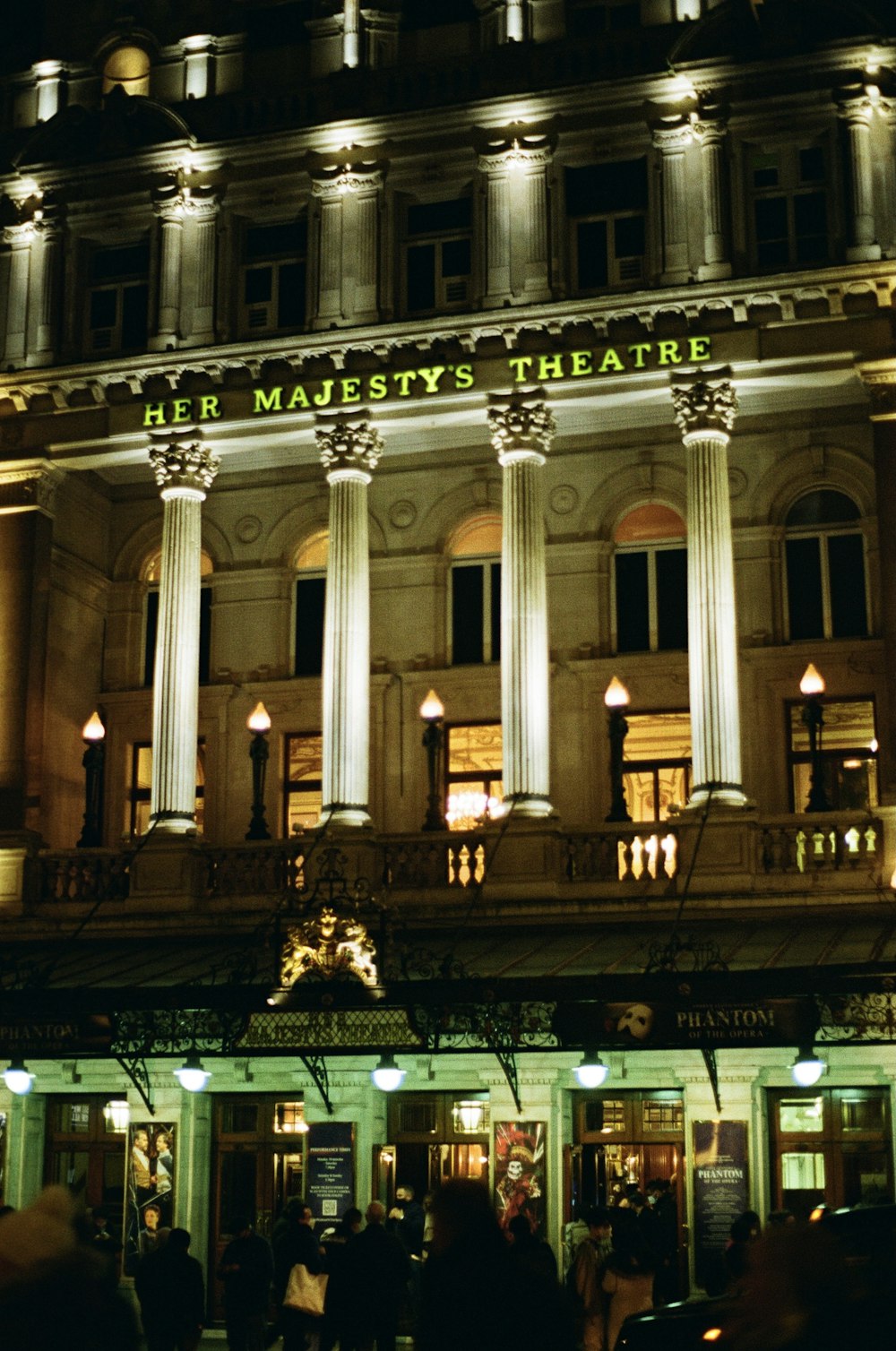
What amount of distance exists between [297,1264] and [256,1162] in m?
8.61

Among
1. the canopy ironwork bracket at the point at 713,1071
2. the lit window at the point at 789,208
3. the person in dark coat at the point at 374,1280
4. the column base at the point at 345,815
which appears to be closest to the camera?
the person in dark coat at the point at 374,1280

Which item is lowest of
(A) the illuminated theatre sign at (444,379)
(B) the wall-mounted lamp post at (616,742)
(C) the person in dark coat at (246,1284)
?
(C) the person in dark coat at (246,1284)

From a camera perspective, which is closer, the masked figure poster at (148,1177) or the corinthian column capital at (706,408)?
the masked figure poster at (148,1177)

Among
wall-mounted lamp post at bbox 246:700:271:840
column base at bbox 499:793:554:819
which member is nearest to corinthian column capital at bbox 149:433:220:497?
wall-mounted lamp post at bbox 246:700:271:840

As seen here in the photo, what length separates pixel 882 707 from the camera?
30.1 m

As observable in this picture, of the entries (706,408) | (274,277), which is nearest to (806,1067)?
(706,408)

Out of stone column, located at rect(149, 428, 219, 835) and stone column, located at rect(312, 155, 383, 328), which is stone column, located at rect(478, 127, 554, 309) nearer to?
stone column, located at rect(312, 155, 383, 328)

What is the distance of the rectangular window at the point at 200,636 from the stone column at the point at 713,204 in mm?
11046

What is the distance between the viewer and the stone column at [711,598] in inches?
1124

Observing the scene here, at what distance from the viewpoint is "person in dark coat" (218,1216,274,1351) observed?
20062 millimetres

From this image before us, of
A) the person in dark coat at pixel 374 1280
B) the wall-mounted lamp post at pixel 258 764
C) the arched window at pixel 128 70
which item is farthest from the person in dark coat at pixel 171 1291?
the arched window at pixel 128 70

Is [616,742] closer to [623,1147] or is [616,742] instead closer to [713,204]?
[623,1147]

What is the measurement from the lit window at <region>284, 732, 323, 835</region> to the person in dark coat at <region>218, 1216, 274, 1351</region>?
44.2 ft

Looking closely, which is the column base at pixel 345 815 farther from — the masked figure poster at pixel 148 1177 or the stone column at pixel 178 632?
the masked figure poster at pixel 148 1177
